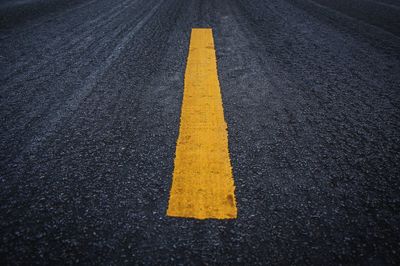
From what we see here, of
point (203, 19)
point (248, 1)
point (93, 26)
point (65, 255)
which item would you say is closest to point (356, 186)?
point (65, 255)

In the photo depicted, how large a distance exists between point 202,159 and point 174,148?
0.52ft

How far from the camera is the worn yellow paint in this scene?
926 mm

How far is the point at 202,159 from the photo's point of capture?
44.7 inches

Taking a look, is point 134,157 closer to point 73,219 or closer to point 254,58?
point 73,219

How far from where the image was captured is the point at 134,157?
1142 mm

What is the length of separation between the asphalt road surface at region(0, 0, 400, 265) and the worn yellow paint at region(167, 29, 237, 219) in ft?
0.13

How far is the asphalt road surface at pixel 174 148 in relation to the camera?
0.81 meters

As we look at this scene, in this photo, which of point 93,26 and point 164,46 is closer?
point 164,46

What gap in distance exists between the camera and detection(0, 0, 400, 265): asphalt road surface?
81 cm

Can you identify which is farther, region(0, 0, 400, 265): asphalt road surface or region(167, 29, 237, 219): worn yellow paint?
region(167, 29, 237, 219): worn yellow paint

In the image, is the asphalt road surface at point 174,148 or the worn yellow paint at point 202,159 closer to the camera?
the asphalt road surface at point 174,148

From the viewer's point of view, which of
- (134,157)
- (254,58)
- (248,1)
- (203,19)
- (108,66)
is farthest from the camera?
(248,1)

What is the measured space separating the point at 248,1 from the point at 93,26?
8.62 feet

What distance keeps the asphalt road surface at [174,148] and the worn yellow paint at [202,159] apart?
0.04m
